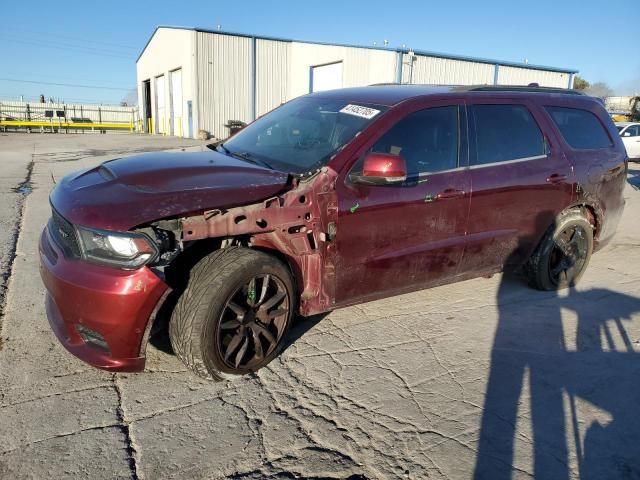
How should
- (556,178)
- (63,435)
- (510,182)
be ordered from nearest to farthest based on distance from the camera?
(63,435)
(510,182)
(556,178)

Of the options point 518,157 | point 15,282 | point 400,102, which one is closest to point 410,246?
point 400,102

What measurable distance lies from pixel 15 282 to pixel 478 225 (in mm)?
4083

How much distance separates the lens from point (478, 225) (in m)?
3.87

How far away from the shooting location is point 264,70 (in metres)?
25.3

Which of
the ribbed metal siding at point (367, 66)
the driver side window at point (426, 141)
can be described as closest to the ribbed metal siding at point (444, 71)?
the ribbed metal siding at point (367, 66)

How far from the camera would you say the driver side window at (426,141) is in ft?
11.3

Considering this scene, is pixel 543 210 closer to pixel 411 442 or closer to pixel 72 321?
pixel 411 442

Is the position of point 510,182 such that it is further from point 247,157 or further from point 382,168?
point 247,157

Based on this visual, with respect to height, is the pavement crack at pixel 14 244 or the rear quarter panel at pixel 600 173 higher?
the rear quarter panel at pixel 600 173

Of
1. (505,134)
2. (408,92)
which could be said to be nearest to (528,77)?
(505,134)

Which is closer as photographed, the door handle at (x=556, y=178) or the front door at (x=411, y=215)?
the front door at (x=411, y=215)

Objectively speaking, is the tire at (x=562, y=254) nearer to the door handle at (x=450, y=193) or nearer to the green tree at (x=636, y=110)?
the door handle at (x=450, y=193)

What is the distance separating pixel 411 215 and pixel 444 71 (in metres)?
24.0

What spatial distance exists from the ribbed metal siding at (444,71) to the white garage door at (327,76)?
3.32 m
